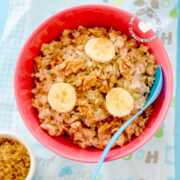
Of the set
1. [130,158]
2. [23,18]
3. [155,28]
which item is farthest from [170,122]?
[23,18]

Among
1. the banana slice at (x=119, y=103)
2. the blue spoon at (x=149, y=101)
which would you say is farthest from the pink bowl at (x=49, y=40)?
the banana slice at (x=119, y=103)

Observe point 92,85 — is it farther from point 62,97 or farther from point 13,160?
point 13,160

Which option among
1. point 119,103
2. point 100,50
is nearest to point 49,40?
point 100,50

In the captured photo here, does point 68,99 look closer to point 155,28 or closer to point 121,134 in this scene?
point 121,134

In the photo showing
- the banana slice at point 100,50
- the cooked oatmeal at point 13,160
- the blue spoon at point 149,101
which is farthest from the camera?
the cooked oatmeal at point 13,160

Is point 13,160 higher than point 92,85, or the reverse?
point 92,85

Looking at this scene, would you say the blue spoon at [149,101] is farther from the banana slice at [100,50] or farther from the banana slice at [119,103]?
the banana slice at [100,50]
